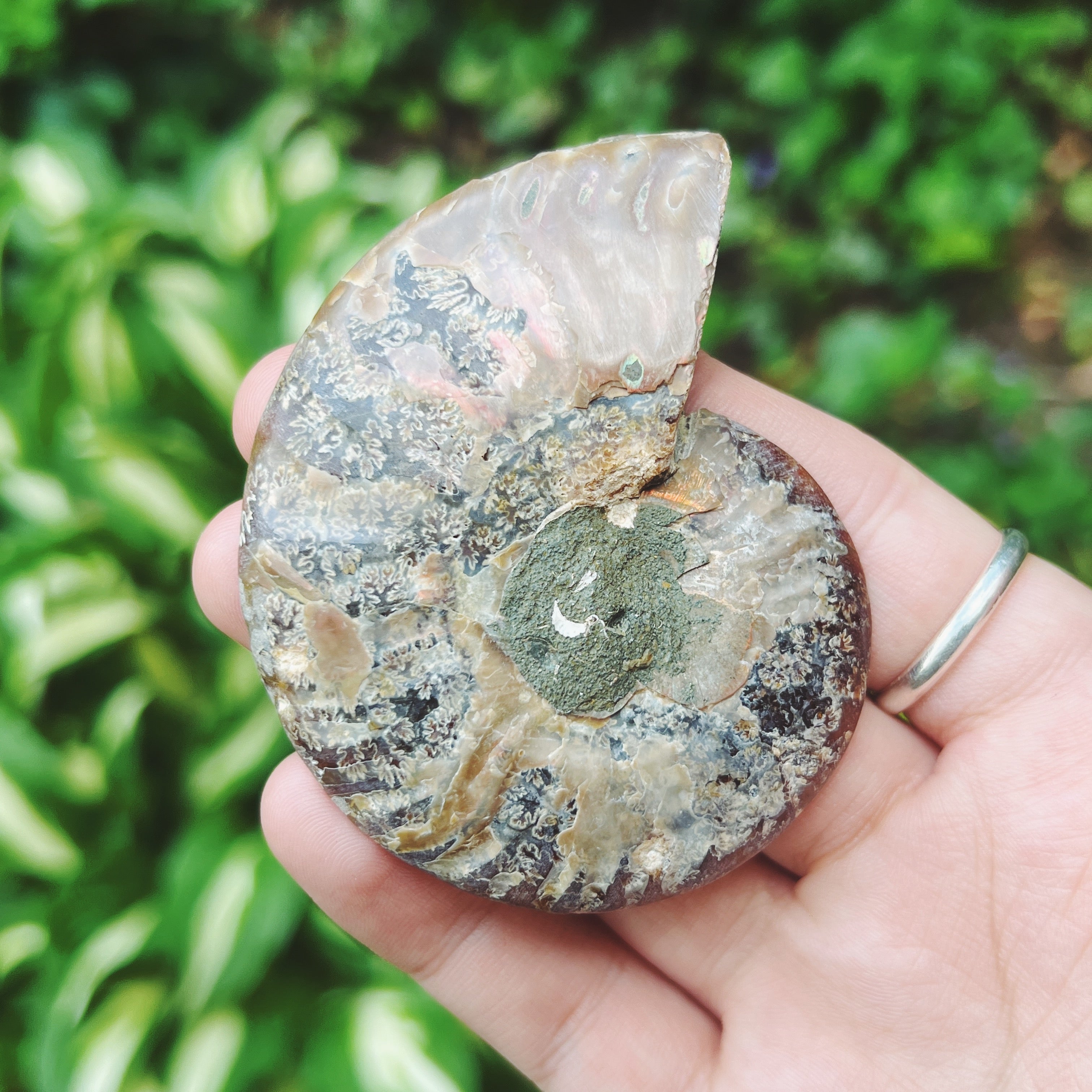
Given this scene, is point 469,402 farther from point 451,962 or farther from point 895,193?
point 895,193

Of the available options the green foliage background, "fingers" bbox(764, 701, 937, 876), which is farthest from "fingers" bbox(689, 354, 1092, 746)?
the green foliage background

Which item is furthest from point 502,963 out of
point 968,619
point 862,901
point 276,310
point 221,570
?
point 276,310

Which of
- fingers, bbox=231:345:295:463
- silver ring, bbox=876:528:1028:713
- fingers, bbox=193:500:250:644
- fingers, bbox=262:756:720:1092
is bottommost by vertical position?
fingers, bbox=262:756:720:1092

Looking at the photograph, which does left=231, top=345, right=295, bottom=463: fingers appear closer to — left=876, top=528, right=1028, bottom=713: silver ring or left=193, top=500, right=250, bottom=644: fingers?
left=193, top=500, right=250, bottom=644: fingers

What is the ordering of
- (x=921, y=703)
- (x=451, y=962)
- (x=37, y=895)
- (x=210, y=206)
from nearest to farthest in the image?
1. (x=451, y=962)
2. (x=921, y=703)
3. (x=37, y=895)
4. (x=210, y=206)

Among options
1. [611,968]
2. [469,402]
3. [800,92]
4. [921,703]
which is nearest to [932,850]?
[921,703]

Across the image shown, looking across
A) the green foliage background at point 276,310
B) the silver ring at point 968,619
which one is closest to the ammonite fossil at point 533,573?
the silver ring at point 968,619

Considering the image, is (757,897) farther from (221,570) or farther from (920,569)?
(221,570)

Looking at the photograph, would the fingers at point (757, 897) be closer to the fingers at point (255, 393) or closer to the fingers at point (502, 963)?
the fingers at point (502, 963)
